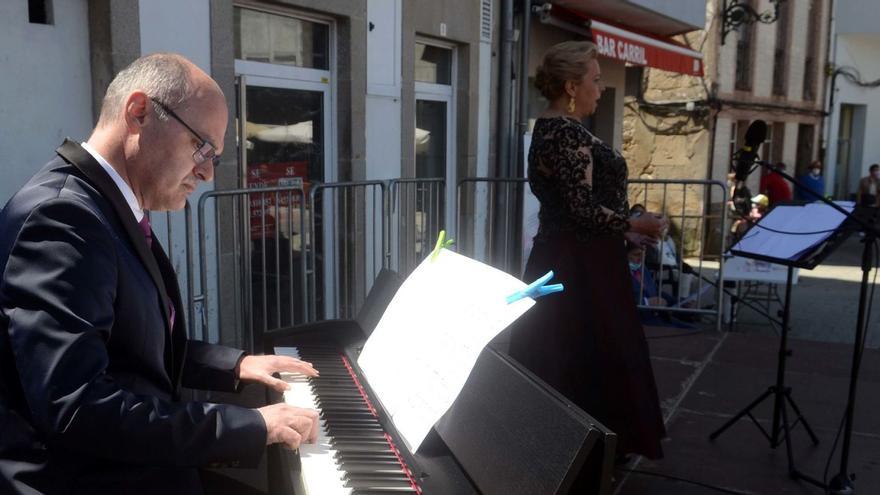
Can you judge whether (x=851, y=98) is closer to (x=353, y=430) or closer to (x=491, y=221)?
(x=491, y=221)

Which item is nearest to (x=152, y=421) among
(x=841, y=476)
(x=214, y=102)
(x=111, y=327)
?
(x=111, y=327)

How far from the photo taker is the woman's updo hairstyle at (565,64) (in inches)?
130

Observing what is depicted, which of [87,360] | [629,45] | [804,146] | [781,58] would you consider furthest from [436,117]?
[804,146]

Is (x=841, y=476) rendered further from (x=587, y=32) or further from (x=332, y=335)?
(x=587, y=32)

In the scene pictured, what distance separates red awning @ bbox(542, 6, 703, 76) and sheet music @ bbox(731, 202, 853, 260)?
5.22m

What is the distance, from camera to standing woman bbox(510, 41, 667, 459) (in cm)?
327

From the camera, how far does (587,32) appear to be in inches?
402

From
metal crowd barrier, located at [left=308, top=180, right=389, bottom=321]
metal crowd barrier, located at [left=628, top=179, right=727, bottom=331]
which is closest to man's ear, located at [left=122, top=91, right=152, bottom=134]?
metal crowd barrier, located at [left=308, top=180, right=389, bottom=321]

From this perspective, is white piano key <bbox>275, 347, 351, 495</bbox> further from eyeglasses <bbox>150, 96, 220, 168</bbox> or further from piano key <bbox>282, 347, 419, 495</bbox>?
eyeglasses <bbox>150, 96, 220, 168</bbox>

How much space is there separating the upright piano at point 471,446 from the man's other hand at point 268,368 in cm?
5

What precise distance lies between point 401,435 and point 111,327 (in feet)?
2.10

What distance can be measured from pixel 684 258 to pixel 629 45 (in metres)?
3.19

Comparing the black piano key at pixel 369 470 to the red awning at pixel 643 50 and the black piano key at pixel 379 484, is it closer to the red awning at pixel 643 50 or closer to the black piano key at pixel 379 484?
the black piano key at pixel 379 484

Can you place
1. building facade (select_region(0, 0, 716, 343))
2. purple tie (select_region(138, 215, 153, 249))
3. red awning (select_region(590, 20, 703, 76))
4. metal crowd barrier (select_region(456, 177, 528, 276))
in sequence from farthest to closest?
red awning (select_region(590, 20, 703, 76)) → metal crowd barrier (select_region(456, 177, 528, 276)) → building facade (select_region(0, 0, 716, 343)) → purple tie (select_region(138, 215, 153, 249))
